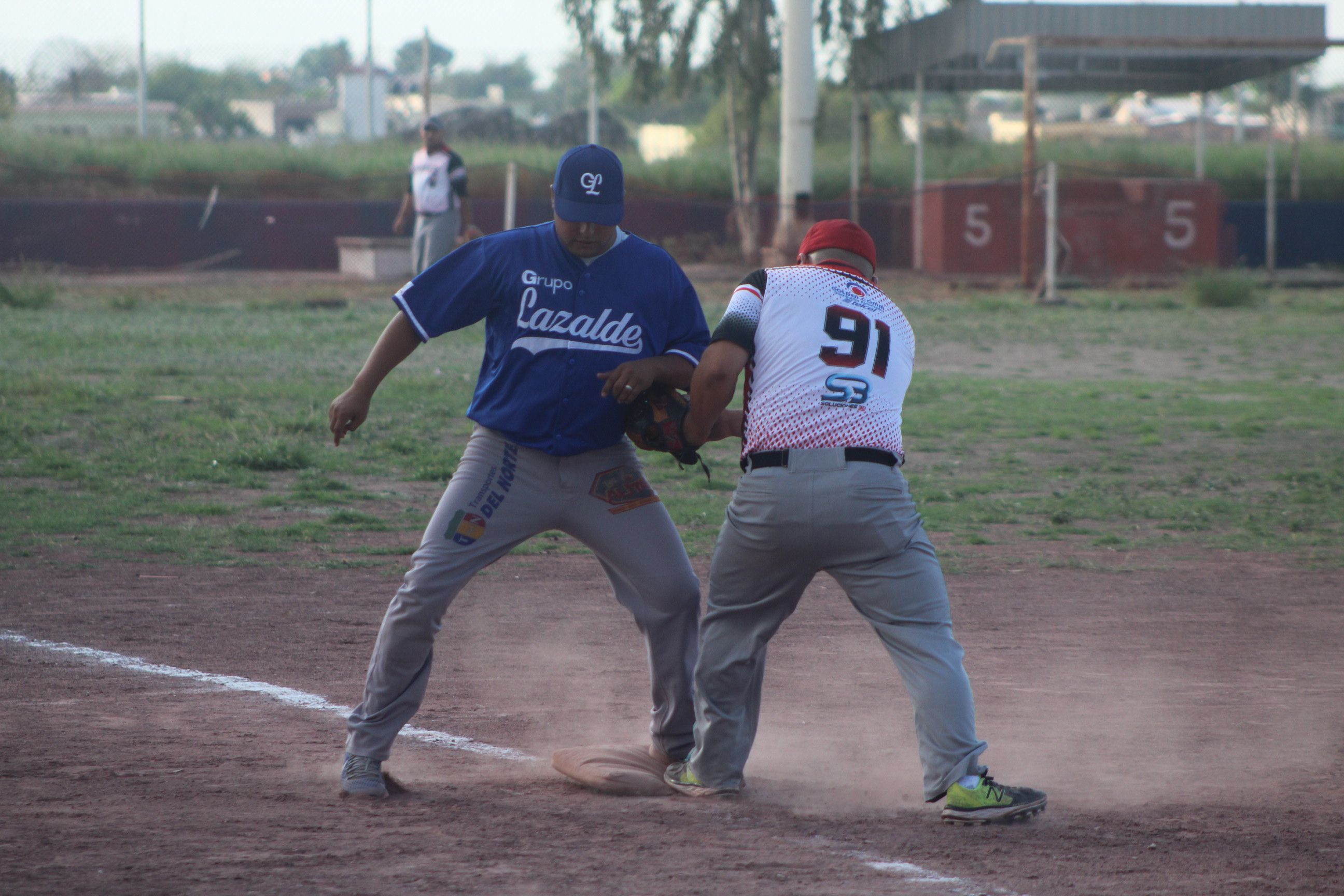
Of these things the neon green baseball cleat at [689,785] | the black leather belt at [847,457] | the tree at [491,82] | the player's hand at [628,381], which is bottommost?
the neon green baseball cleat at [689,785]

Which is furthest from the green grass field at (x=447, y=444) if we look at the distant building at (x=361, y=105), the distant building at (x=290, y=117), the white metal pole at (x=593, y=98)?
the distant building at (x=290, y=117)

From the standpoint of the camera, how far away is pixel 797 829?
4.08 meters

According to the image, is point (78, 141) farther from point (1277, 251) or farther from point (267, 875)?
point (267, 875)

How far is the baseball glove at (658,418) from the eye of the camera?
173 inches

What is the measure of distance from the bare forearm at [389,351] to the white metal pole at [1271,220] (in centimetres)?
2466

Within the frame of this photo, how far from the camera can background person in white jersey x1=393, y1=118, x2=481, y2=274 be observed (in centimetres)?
1736

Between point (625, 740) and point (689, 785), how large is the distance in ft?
1.87

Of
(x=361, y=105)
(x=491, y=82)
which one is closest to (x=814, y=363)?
(x=361, y=105)

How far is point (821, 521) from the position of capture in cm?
412

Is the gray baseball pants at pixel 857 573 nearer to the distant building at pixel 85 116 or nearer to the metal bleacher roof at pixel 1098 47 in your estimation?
the metal bleacher roof at pixel 1098 47

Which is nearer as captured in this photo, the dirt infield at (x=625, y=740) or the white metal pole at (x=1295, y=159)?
the dirt infield at (x=625, y=740)

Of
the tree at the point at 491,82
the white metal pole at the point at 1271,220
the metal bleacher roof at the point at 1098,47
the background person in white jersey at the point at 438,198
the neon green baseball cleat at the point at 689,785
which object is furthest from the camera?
the tree at the point at 491,82

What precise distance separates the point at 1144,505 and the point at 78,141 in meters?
24.3

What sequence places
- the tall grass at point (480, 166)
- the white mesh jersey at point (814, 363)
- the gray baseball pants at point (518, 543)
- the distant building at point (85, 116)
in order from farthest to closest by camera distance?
the distant building at point (85, 116) < the tall grass at point (480, 166) < the gray baseball pants at point (518, 543) < the white mesh jersey at point (814, 363)
